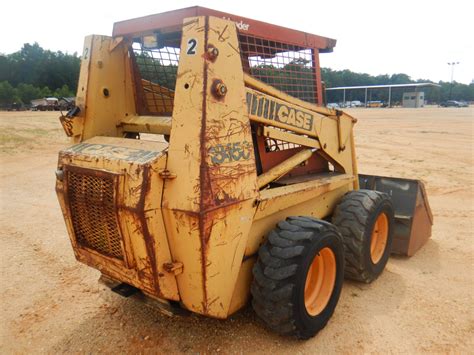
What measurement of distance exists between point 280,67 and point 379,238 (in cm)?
195

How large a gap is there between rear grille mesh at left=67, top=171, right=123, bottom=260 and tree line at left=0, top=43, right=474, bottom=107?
4.35ft

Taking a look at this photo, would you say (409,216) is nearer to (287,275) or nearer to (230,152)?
(287,275)

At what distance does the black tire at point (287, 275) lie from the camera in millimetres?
2574

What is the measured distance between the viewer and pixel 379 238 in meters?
3.97

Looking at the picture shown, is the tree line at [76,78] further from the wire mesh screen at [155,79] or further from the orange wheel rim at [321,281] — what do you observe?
the orange wheel rim at [321,281]

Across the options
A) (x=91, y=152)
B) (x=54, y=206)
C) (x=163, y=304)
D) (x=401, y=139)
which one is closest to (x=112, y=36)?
(x=91, y=152)

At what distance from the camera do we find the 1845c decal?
7.64 feet

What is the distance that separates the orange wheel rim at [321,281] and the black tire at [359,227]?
0.48 m

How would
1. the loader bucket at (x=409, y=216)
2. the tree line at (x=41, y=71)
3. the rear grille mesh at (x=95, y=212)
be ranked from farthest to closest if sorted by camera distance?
the tree line at (x=41, y=71)
the loader bucket at (x=409, y=216)
the rear grille mesh at (x=95, y=212)

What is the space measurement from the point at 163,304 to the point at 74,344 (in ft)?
2.60

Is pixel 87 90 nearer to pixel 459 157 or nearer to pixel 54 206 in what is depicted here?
pixel 54 206

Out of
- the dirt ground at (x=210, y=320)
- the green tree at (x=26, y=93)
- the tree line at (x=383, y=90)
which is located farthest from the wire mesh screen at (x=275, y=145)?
the tree line at (x=383, y=90)

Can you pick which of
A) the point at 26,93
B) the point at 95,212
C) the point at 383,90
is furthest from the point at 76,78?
the point at 383,90

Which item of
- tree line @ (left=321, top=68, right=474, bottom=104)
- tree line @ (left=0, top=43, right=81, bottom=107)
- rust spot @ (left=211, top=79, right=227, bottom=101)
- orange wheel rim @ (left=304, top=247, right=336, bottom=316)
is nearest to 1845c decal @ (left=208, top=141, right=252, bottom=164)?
rust spot @ (left=211, top=79, right=227, bottom=101)
